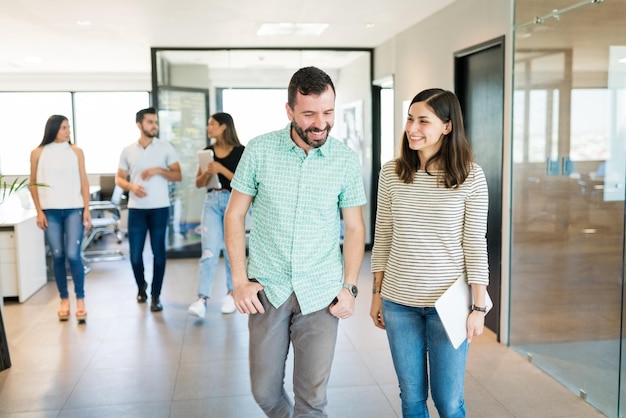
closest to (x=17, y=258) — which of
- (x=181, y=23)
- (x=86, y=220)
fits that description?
(x=86, y=220)

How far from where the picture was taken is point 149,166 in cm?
557

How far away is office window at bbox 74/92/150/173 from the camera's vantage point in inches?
509

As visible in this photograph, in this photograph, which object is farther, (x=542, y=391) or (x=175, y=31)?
(x=175, y=31)

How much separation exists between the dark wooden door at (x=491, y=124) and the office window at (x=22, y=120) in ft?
31.1

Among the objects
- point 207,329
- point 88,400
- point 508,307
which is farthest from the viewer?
point 207,329

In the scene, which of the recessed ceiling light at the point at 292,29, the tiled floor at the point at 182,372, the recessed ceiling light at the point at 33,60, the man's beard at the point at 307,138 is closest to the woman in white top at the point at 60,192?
the tiled floor at the point at 182,372

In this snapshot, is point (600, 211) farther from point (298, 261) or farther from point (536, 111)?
point (298, 261)

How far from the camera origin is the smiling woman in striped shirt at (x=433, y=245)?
91.2 inches

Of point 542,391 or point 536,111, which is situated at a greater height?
point 536,111

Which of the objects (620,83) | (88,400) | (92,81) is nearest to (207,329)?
(88,400)

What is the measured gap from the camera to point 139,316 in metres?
5.54

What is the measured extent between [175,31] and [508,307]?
453 cm

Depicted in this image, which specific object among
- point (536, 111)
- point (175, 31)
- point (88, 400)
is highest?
point (175, 31)

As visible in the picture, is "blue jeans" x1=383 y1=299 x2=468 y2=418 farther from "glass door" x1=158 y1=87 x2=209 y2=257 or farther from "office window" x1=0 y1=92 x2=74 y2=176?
"office window" x1=0 y1=92 x2=74 y2=176
